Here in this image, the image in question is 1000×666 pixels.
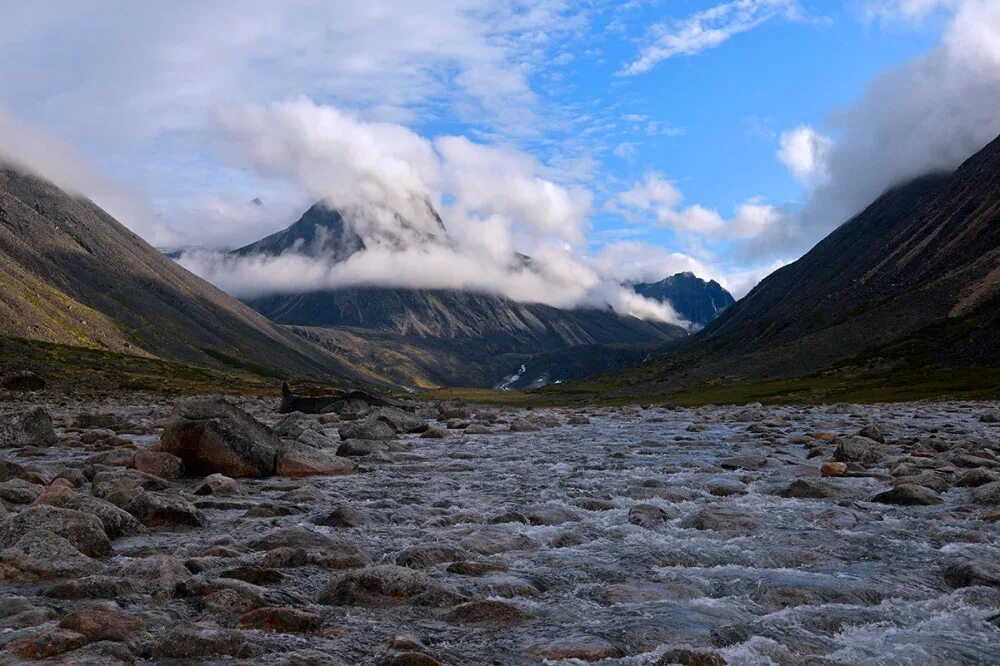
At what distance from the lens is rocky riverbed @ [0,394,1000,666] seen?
37.7ft

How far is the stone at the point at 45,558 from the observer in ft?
46.2

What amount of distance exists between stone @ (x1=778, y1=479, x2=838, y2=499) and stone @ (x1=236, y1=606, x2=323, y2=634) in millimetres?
17626

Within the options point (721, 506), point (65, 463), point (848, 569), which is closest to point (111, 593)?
point (848, 569)

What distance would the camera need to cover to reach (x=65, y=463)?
30.0m

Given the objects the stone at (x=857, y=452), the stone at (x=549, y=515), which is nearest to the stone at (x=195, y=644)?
the stone at (x=549, y=515)

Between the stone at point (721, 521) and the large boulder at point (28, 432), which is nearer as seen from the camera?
the stone at point (721, 521)

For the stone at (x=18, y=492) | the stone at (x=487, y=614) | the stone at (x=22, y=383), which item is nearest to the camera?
the stone at (x=487, y=614)

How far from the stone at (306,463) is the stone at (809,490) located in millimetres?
16520

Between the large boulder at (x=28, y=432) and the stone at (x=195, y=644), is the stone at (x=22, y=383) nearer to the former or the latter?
the large boulder at (x=28, y=432)

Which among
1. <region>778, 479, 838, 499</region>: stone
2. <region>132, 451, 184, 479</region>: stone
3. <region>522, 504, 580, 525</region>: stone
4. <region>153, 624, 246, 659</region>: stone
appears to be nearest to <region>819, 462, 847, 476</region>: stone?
<region>778, 479, 838, 499</region>: stone

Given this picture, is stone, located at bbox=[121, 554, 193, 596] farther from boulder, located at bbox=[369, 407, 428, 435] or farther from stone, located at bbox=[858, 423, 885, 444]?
boulder, located at bbox=[369, 407, 428, 435]

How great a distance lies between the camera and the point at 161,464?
1088 inches

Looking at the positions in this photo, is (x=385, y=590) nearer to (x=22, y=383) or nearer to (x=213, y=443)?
(x=213, y=443)

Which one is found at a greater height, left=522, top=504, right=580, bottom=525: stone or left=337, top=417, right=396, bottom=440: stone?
left=337, top=417, right=396, bottom=440: stone
